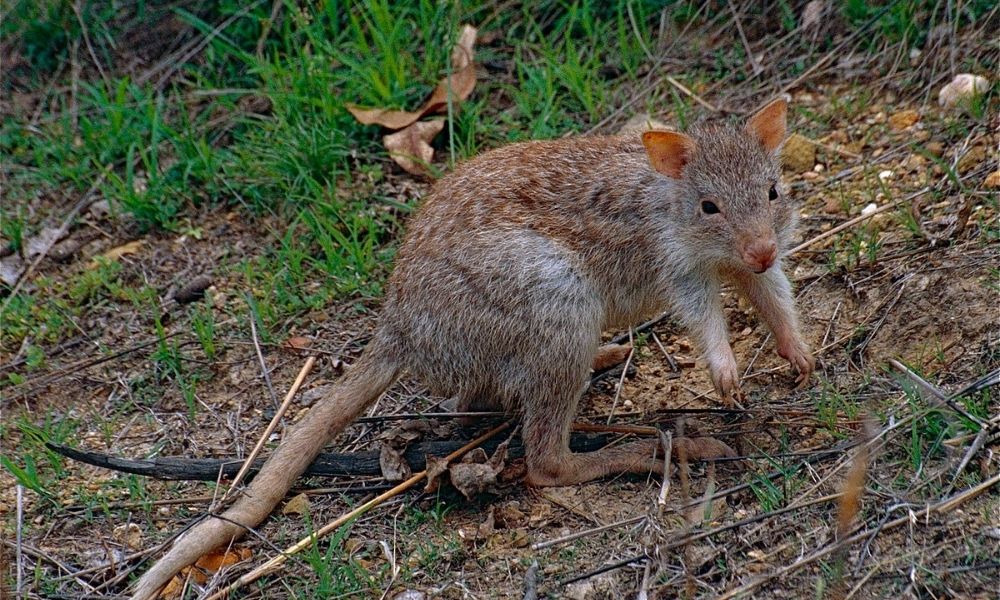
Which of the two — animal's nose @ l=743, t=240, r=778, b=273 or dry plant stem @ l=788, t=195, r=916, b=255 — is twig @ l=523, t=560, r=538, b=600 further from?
dry plant stem @ l=788, t=195, r=916, b=255

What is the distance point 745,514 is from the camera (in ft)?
14.3

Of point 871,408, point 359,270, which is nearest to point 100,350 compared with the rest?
point 359,270

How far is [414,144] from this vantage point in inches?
261

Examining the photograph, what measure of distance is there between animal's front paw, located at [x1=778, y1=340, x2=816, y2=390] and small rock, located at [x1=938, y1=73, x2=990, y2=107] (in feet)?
6.35

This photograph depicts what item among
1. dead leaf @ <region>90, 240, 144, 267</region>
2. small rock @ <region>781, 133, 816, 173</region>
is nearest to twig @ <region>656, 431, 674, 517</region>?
small rock @ <region>781, 133, 816, 173</region>

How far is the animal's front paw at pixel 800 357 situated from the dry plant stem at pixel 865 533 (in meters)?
1.09

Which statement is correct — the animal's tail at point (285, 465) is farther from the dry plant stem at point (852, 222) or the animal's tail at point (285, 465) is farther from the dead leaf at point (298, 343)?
the dry plant stem at point (852, 222)

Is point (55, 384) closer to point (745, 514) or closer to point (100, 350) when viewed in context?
point (100, 350)

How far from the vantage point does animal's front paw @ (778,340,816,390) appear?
16.2 ft

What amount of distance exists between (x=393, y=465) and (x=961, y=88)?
3.63m

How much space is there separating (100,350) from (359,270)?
1464mm

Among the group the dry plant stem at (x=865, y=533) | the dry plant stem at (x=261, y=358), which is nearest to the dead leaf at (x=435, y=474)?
the dry plant stem at (x=261, y=358)

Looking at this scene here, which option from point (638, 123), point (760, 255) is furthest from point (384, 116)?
point (760, 255)

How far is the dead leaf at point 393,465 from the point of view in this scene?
4.90m
